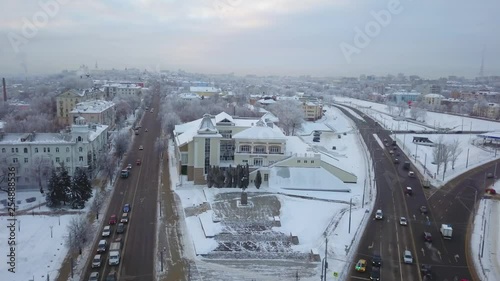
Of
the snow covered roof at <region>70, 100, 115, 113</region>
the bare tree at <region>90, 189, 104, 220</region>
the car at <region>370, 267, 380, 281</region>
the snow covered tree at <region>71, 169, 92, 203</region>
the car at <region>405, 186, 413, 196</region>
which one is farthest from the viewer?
the snow covered roof at <region>70, 100, 115, 113</region>

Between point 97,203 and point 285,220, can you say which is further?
point 97,203

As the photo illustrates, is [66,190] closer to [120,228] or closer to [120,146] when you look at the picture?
[120,228]

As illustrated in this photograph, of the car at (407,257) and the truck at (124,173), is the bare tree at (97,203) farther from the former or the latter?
the car at (407,257)

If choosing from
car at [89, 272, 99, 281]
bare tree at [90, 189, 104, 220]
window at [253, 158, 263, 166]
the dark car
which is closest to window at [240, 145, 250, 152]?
window at [253, 158, 263, 166]

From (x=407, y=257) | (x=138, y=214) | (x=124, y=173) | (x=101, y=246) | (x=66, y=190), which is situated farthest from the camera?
(x=124, y=173)

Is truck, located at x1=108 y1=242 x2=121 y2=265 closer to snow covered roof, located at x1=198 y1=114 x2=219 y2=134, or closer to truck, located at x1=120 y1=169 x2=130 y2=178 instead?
snow covered roof, located at x1=198 y1=114 x2=219 y2=134

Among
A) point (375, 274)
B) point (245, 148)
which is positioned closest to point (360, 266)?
point (375, 274)
